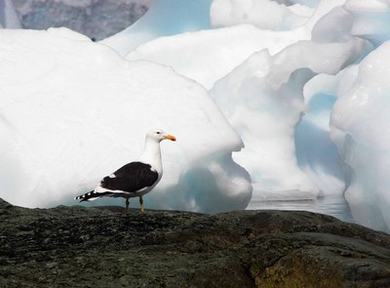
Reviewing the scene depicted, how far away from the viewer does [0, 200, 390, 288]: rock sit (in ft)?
8.65

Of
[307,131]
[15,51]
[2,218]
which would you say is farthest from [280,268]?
[307,131]

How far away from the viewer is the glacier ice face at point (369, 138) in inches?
495

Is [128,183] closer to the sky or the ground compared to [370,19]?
closer to the sky

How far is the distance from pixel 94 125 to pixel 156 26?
16284 millimetres

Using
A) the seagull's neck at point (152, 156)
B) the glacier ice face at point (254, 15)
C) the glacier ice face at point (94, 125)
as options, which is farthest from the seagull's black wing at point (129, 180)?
the glacier ice face at point (254, 15)

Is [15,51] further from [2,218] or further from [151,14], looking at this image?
[151,14]

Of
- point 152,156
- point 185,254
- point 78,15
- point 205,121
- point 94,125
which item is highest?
point 185,254

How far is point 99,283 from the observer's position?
103 inches

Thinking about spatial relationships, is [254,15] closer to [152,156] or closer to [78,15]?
[152,156]

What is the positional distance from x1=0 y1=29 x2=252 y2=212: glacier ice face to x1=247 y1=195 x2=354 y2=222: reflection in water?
14.8 feet

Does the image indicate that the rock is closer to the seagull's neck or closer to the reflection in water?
the seagull's neck

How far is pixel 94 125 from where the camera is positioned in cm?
1017

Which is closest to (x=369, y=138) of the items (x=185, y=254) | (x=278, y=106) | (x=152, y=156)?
(x=278, y=106)

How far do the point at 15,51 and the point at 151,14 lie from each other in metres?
14.9
